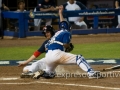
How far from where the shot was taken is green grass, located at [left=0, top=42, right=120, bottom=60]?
13.1m

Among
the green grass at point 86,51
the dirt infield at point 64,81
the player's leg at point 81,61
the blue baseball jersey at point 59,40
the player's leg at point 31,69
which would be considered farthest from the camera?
the green grass at point 86,51

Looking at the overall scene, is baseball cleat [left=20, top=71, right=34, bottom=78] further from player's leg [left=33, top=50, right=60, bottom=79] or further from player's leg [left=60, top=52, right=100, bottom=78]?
player's leg [left=60, top=52, right=100, bottom=78]

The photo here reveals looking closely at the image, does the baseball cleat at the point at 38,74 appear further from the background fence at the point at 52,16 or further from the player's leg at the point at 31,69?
the background fence at the point at 52,16

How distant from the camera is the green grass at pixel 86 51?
13.1 m

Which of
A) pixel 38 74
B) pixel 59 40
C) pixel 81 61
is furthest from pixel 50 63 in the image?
pixel 81 61

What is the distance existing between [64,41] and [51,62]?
49 centimetres

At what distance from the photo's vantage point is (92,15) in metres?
18.9

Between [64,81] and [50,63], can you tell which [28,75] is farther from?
[64,81]

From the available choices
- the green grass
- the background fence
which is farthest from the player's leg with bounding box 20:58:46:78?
the background fence

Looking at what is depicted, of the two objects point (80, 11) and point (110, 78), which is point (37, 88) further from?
point (80, 11)

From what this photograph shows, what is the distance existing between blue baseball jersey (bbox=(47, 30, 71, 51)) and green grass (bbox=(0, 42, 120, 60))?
377cm

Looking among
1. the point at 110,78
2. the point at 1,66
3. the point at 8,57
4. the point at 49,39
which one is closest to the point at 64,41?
the point at 49,39

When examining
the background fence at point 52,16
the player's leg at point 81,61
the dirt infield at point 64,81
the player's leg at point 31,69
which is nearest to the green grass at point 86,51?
the dirt infield at point 64,81

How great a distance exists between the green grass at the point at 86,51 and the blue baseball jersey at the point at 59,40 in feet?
12.4
